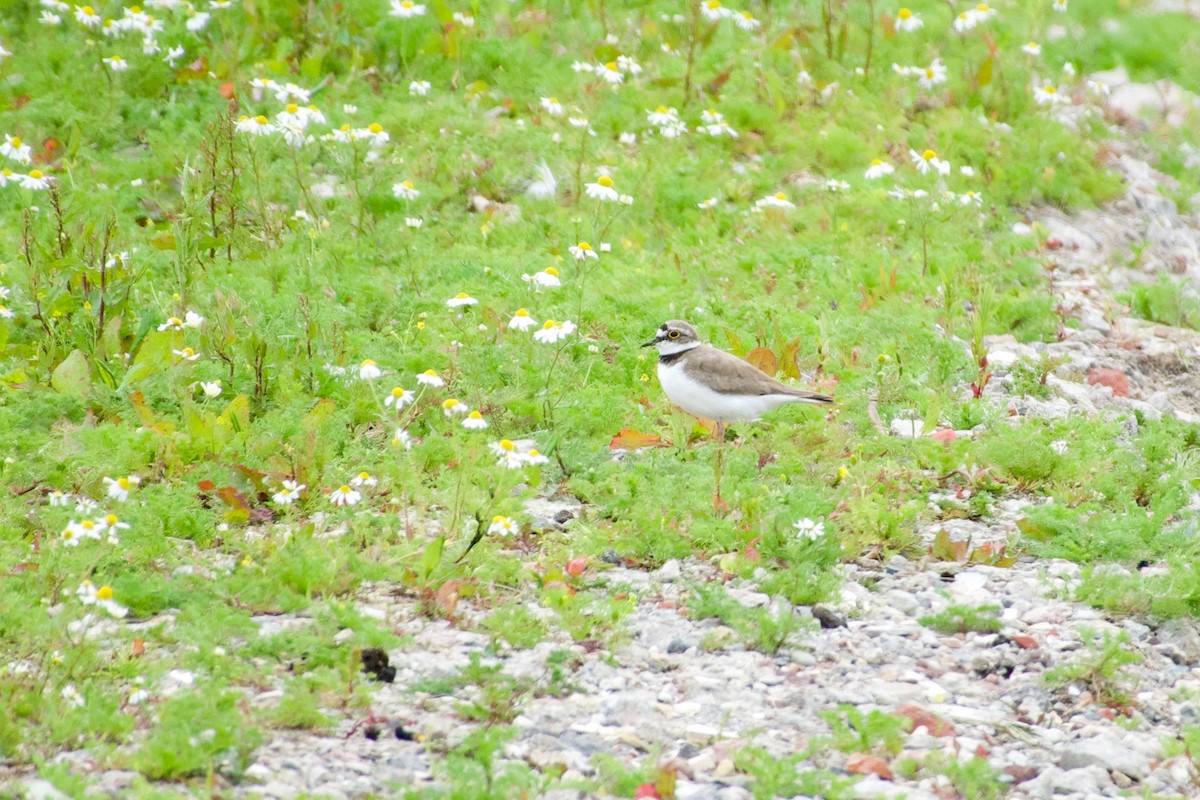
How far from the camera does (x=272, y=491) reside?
7.82 m

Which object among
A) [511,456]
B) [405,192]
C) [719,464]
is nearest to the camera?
[511,456]

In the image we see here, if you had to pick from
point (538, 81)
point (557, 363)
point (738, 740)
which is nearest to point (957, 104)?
point (538, 81)

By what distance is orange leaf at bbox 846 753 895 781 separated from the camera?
5.52 metres

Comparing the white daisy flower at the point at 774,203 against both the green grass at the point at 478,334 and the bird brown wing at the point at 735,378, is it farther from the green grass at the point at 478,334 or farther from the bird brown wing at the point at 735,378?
the bird brown wing at the point at 735,378

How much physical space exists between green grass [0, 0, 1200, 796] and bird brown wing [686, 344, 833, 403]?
0.31 m

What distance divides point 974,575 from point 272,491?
3.84m

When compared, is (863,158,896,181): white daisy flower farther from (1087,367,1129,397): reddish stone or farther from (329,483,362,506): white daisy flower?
(329,483,362,506): white daisy flower

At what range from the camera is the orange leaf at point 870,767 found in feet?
18.1

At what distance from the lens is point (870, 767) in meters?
5.54

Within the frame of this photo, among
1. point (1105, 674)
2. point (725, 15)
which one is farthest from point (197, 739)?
point (725, 15)

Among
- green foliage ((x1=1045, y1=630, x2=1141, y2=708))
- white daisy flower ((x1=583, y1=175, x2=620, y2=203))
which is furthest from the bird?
green foliage ((x1=1045, y1=630, x2=1141, y2=708))

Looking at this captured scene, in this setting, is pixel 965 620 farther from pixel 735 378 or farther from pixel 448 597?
pixel 448 597

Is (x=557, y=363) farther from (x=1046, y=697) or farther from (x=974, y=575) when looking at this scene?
(x=1046, y=697)

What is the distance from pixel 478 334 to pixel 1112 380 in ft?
15.1
